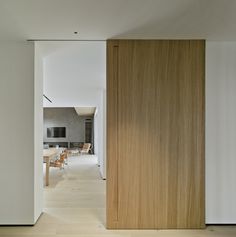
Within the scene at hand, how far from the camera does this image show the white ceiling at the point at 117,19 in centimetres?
251

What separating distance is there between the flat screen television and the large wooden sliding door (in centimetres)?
1553

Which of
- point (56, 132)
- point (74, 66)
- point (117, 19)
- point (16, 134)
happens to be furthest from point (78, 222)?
point (56, 132)

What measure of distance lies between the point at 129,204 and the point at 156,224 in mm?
434

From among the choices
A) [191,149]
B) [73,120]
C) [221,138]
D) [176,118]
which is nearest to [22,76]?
[176,118]

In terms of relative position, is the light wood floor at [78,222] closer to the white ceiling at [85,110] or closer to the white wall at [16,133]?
the white wall at [16,133]

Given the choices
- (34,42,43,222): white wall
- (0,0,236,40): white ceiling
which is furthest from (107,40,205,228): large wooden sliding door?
(34,42,43,222): white wall

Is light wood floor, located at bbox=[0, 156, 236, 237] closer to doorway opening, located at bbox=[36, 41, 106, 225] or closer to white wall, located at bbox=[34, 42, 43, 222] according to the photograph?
doorway opening, located at bbox=[36, 41, 106, 225]

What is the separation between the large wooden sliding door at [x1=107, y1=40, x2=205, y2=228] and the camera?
3.39m

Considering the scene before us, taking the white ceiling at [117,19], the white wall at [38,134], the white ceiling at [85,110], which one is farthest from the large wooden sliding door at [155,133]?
the white ceiling at [85,110]

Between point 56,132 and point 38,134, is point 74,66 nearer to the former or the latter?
point 38,134

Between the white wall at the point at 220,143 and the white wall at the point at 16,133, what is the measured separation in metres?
2.37

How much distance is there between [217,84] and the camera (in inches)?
138

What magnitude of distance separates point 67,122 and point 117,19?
16073 mm

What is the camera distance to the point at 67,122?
A: 1845cm
